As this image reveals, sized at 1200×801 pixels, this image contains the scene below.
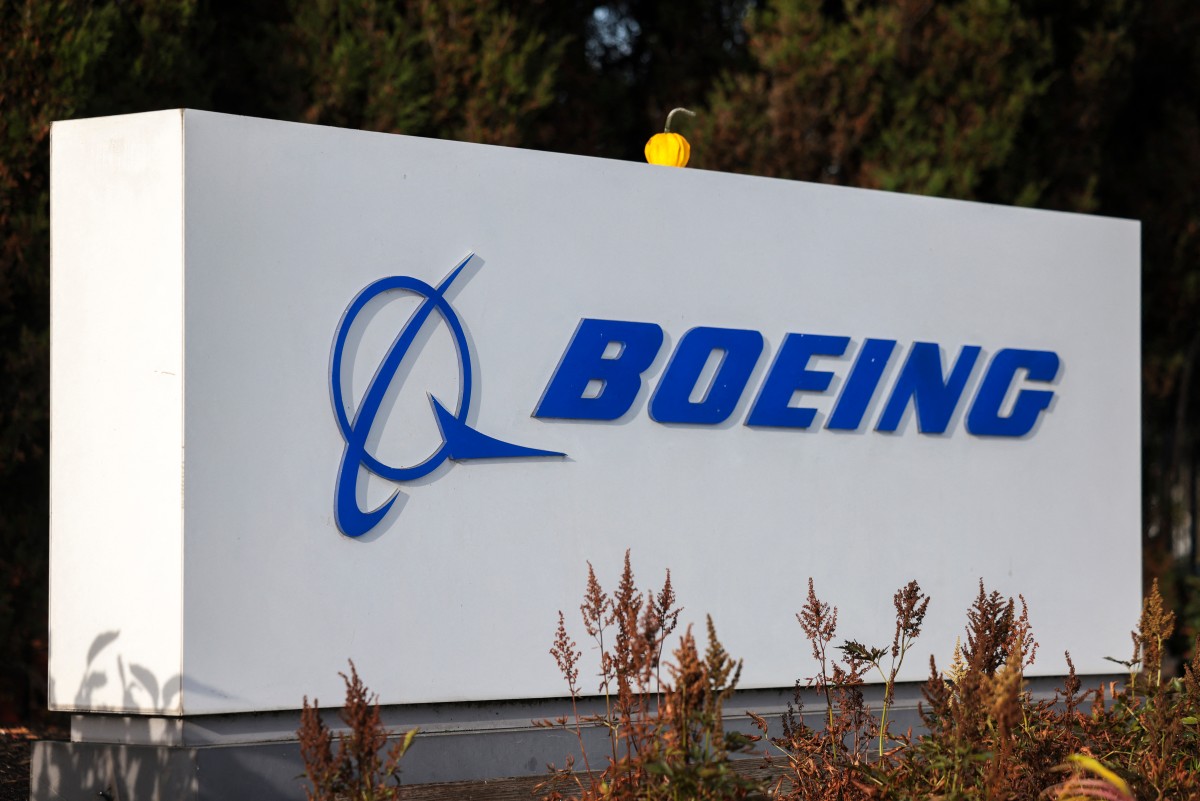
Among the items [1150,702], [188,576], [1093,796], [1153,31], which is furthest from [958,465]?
[1153,31]

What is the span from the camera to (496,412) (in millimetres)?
6211

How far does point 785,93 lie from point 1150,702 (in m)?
6.61

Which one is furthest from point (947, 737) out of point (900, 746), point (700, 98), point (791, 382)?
point (700, 98)

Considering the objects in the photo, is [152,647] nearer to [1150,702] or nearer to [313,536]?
[313,536]

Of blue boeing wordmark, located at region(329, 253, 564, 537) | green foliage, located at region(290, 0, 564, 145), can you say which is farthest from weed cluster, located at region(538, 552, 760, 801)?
green foliage, located at region(290, 0, 564, 145)

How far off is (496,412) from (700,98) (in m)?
6.63

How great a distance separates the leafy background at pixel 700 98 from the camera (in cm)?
848

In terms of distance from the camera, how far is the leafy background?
8484mm

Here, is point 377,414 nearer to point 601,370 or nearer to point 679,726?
point 601,370

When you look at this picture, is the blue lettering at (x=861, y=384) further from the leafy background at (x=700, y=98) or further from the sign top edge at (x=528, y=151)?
the leafy background at (x=700, y=98)

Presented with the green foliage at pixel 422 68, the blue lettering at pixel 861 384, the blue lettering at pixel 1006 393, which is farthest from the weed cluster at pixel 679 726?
the green foliage at pixel 422 68

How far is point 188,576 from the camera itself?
5473mm

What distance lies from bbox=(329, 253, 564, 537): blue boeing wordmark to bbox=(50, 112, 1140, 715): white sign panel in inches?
0.5

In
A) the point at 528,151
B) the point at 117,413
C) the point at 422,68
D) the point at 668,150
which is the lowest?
the point at 117,413
